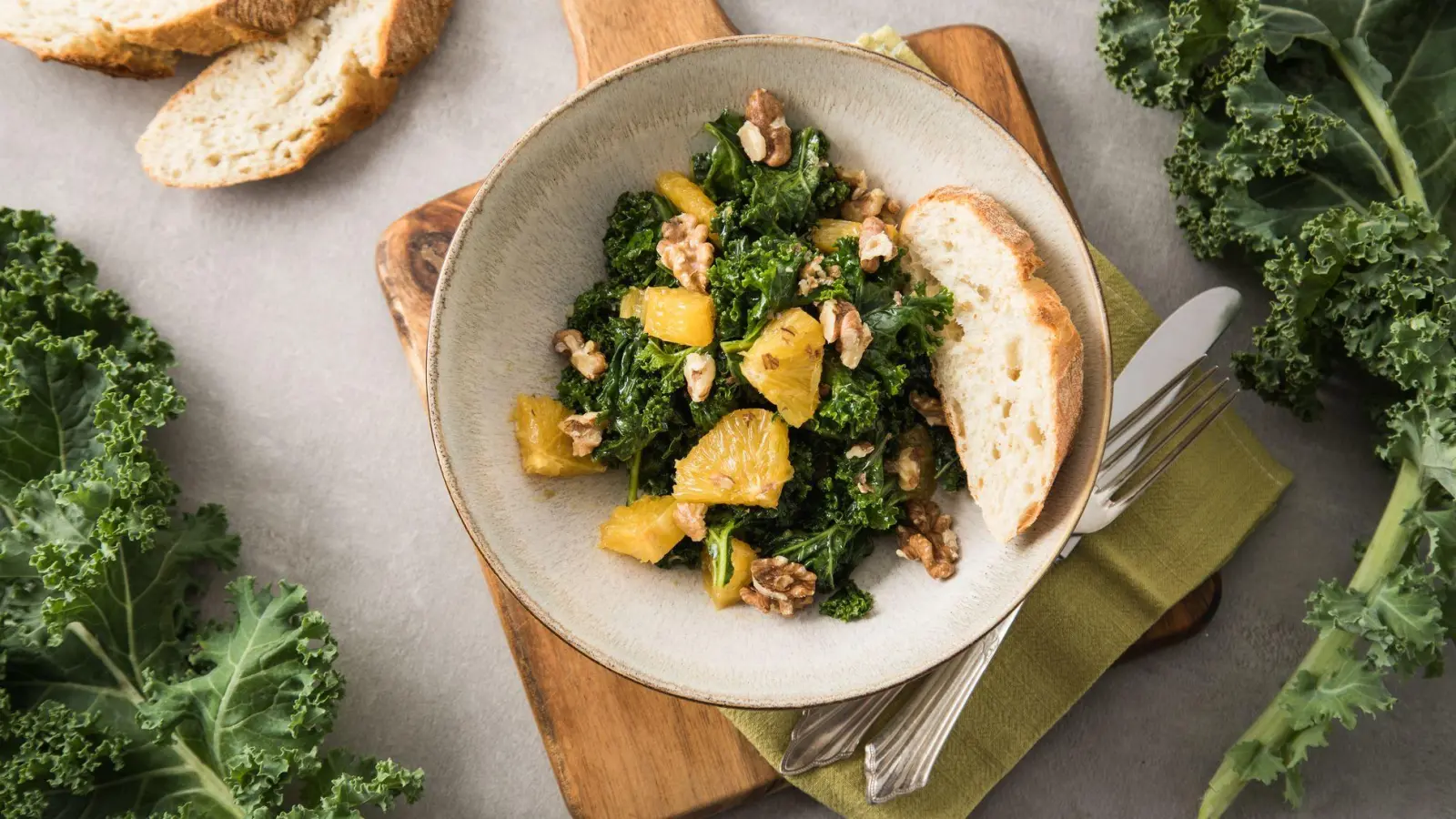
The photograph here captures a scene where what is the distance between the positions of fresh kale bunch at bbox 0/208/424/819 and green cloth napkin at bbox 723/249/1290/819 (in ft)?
4.91

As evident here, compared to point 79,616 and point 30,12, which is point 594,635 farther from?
point 30,12

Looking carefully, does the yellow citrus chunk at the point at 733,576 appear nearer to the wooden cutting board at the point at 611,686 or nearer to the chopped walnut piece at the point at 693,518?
the chopped walnut piece at the point at 693,518

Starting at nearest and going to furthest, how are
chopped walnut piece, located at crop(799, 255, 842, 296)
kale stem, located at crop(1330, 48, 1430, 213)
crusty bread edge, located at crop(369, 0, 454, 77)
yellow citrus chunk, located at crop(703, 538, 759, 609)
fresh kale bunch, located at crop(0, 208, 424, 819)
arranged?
1. chopped walnut piece, located at crop(799, 255, 842, 296)
2. yellow citrus chunk, located at crop(703, 538, 759, 609)
3. fresh kale bunch, located at crop(0, 208, 424, 819)
4. kale stem, located at crop(1330, 48, 1430, 213)
5. crusty bread edge, located at crop(369, 0, 454, 77)

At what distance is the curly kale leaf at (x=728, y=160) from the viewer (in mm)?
2654

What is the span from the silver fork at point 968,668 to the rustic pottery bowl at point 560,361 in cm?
37

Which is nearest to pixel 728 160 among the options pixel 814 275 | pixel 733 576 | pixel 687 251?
pixel 687 251

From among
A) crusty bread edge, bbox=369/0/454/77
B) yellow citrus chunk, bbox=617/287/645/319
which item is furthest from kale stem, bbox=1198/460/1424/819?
crusty bread edge, bbox=369/0/454/77

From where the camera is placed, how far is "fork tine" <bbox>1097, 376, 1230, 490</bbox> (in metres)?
2.85

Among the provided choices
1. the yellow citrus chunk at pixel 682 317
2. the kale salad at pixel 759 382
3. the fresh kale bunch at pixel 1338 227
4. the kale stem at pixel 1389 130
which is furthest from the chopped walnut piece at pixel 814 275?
the kale stem at pixel 1389 130

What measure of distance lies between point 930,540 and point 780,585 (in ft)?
1.41

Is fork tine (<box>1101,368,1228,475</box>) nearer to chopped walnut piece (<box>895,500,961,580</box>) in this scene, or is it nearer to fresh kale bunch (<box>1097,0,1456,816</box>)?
fresh kale bunch (<box>1097,0,1456,816</box>)

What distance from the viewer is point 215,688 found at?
9.20 ft

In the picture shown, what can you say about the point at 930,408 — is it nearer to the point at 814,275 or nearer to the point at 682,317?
the point at 814,275

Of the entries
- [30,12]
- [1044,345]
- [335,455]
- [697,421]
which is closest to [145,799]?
[335,455]
